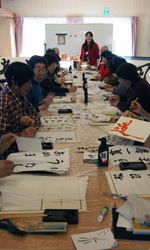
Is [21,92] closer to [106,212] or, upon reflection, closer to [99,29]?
[106,212]

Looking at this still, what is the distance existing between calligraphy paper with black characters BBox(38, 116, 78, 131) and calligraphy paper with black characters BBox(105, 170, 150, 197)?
2.47ft

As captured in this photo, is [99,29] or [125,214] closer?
[125,214]

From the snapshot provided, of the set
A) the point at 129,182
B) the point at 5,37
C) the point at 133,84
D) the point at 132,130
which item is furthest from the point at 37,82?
the point at 5,37

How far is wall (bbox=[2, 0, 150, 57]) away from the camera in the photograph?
786 cm

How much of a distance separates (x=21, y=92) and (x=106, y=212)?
118 centimetres

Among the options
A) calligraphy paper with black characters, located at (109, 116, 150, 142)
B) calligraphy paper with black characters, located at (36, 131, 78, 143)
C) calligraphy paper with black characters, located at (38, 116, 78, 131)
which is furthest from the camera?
calligraphy paper with black characters, located at (38, 116, 78, 131)

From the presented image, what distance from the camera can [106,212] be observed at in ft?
3.05

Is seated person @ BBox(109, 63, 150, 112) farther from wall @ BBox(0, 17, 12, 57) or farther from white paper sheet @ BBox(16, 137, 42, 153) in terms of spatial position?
wall @ BBox(0, 17, 12, 57)

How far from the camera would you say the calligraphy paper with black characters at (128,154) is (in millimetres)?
1356

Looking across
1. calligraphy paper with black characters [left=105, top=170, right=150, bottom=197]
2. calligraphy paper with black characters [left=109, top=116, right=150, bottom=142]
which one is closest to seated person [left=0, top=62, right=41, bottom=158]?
calligraphy paper with black characters [left=109, top=116, right=150, bottom=142]

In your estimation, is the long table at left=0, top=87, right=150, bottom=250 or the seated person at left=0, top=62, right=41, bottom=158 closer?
the long table at left=0, top=87, right=150, bottom=250

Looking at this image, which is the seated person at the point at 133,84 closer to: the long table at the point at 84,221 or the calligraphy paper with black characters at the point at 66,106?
the calligraphy paper with black characters at the point at 66,106

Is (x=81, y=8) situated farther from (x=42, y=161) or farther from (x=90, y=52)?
(x=42, y=161)

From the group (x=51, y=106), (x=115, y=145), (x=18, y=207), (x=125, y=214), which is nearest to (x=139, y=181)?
(x=125, y=214)
